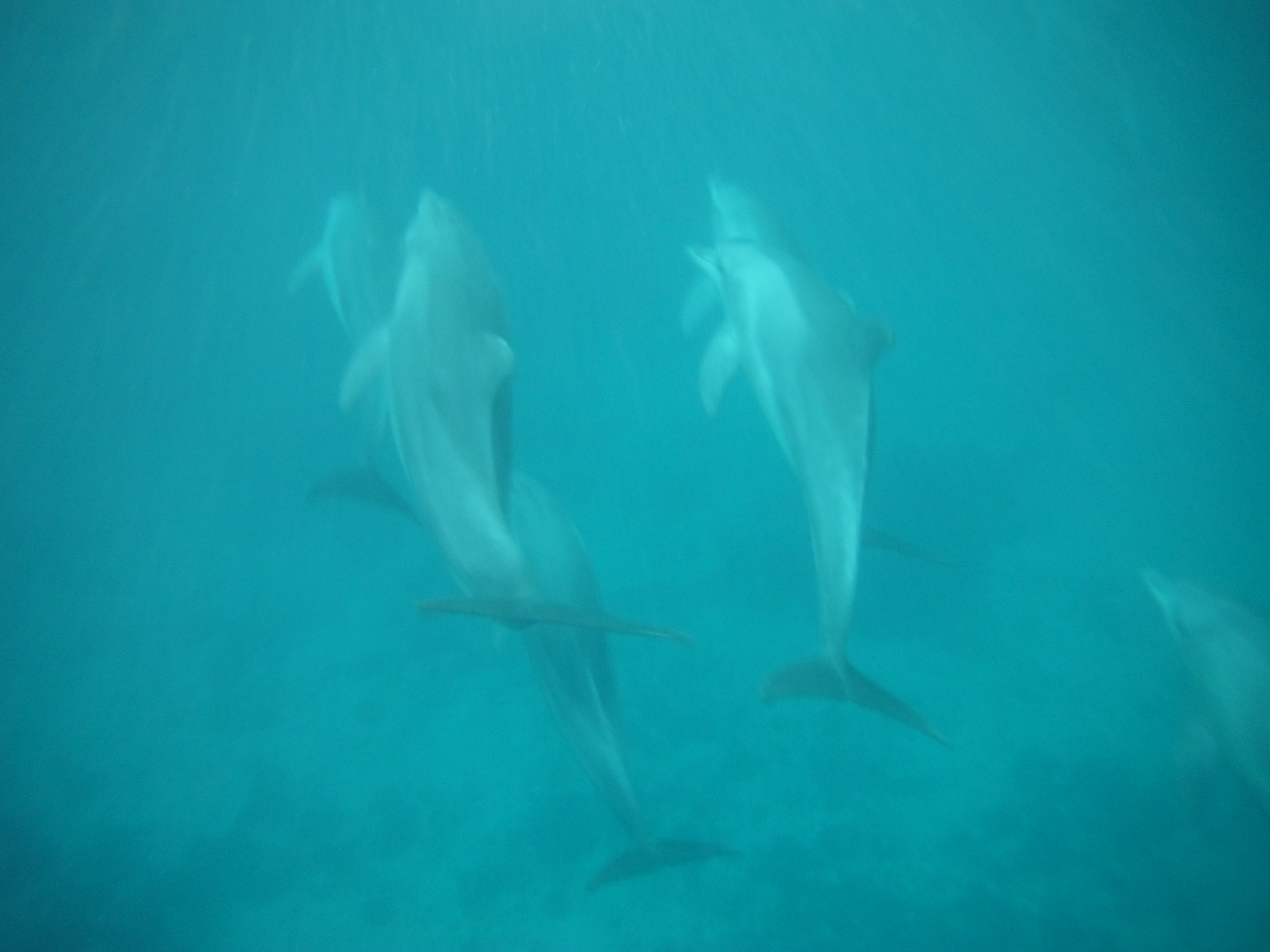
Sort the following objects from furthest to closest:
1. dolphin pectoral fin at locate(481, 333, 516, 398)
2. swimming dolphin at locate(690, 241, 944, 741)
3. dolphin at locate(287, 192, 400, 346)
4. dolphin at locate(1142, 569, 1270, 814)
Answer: dolphin at locate(287, 192, 400, 346) → dolphin at locate(1142, 569, 1270, 814) → swimming dolphin at locate(690, 241, 944, 741) → dolphin pectoral fin at locate(481, 333, 516, 398)

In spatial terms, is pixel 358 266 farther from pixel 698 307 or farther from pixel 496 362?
pixel 496 362

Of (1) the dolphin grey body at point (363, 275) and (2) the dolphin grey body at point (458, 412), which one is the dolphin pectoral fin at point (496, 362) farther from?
(1) the dolphin grey body at point (363, 275)

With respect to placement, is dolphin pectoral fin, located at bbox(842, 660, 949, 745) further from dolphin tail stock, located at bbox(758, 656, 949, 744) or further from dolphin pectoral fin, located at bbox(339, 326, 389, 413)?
dolphin pectoral fin, located at bbox(339, 326, 389, 413)

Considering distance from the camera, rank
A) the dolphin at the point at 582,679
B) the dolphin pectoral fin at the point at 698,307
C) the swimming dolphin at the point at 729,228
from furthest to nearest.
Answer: the dolphin pectoral fin at the point at 698,307 → the swimming dolphin at the point at 729,228 → the dolphin at the point at 582,679

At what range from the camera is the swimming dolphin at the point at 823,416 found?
184 inches

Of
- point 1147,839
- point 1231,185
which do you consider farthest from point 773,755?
point 1231,185

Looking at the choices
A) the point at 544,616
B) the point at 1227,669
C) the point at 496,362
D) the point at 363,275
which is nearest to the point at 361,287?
the point at 363,275

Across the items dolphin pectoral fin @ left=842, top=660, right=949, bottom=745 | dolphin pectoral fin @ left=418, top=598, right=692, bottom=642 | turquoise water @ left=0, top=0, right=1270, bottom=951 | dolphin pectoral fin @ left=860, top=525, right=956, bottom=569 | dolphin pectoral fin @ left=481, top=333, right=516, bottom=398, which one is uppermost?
dolphin pectoral fin @ left=481, top=333, right=516, bottom=398

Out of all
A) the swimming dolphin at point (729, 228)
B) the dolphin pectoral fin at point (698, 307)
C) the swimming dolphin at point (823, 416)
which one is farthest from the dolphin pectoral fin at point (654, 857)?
the dolphin pectoral fin at point (698, 307)

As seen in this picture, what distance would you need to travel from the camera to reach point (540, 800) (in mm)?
7918

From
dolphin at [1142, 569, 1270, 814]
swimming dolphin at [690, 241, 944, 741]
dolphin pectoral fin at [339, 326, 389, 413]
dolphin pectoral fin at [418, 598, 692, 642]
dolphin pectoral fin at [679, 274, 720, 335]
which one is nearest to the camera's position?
dolphin pectoral fin at [418, 598, 692, 642]

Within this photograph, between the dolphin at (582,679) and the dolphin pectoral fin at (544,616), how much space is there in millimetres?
1401

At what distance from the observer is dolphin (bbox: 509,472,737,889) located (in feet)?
17.1

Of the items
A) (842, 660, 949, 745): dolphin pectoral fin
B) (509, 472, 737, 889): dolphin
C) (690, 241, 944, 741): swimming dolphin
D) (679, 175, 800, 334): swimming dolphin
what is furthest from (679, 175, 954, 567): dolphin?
(509, 472, 737, 889): dolphin
